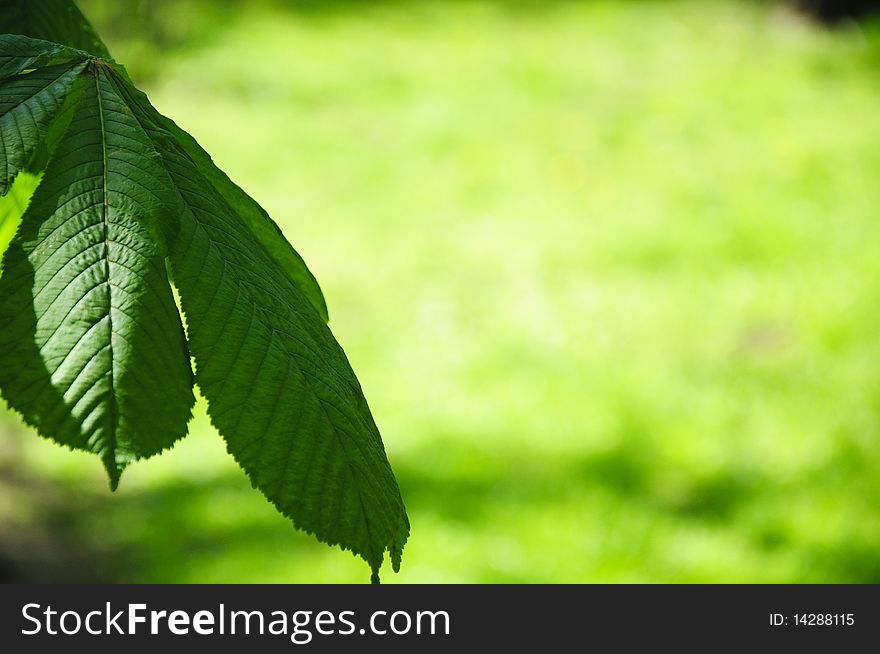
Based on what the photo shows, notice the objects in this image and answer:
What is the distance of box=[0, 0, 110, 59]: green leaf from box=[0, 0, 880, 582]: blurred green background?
2.03m

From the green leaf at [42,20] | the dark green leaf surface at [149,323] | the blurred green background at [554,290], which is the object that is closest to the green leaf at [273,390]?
the dark green leaf surface at [149,323]

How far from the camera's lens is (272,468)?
55 centimetres

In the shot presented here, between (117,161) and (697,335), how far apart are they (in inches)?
140

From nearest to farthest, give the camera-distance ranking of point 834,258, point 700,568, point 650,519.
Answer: point 700,568 < point 650,519 < point 834,258

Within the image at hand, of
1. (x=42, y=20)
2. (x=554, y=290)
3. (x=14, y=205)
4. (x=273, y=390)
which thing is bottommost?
(x=273, y=390)

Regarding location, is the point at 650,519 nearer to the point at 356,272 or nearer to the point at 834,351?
the point at 834,351

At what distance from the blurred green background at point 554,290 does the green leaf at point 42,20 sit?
6.67 ft

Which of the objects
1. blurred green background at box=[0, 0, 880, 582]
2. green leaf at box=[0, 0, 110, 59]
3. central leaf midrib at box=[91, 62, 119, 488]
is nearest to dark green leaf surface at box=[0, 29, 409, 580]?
central leaf midrib at box=[91, 62, 119, 488]

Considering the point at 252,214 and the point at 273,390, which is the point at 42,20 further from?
the point at 273,390

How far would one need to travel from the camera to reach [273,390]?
0.57 m

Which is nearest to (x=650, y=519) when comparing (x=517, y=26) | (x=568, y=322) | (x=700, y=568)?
(x=700, y=568)

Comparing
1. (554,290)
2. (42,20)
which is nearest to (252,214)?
(42,20)

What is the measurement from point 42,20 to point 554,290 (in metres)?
3.51

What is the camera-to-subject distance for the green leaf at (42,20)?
0.86m
